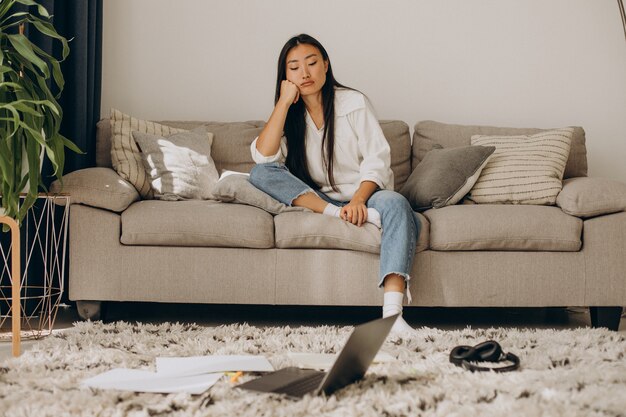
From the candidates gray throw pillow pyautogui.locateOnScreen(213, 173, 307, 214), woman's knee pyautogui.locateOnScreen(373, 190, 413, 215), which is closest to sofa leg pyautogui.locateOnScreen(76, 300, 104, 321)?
gray throw pillow pyautogui.locateOnScreen(213, 173, 307, 214)

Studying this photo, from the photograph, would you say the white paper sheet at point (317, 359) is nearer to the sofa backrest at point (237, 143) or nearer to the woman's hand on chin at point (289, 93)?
the woman's hand on chin at point (289, 93)

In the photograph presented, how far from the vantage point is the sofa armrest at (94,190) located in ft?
8.46

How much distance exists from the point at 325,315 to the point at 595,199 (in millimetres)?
1152

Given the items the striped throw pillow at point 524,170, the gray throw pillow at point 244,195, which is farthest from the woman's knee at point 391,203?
the striped throw pillow at point 524,170

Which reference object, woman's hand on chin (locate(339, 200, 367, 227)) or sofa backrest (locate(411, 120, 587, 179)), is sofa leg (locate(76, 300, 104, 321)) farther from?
sofa backrest (locate(411, 120, 587, 179))

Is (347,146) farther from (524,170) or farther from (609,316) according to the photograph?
(609,316)

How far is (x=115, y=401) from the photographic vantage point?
1.39 meters

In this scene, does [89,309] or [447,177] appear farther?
[447,177]

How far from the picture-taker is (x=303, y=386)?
56.9 inches

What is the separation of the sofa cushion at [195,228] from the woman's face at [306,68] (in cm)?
59

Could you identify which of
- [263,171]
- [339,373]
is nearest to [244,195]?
[263,171]

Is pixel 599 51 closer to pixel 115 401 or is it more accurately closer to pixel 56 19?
pixel 56 19

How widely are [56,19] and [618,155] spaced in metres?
2.81

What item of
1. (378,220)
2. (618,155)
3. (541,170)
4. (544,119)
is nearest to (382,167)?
(378,220)
